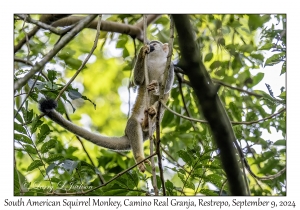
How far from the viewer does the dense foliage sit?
10.3ft

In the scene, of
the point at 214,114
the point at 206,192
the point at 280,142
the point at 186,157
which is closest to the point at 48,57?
the point at 214,114

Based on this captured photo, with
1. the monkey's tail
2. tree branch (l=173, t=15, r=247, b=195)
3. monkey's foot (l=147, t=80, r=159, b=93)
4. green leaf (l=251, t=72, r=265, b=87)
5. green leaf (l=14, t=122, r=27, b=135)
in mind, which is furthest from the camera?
monkey's foot (l=147, t=80, r=159, b=93)

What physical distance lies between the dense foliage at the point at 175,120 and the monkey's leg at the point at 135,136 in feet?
0.70

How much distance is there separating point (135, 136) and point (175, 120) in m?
0.50

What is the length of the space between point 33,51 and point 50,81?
108cm

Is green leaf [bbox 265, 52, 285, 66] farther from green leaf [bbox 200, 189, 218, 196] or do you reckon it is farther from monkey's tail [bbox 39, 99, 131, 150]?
monkey's tail [bbox 39, 99, 131, 150]

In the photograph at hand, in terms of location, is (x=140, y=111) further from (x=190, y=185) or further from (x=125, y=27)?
(x=190, y=185)

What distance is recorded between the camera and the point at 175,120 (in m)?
4.55

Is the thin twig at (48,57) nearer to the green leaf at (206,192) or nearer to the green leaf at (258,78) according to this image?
the green leaf at (206,192)

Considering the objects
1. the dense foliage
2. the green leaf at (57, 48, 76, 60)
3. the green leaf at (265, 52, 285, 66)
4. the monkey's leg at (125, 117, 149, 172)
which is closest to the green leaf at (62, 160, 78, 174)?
the dense foliage

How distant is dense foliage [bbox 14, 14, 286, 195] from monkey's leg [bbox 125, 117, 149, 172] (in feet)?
0.70

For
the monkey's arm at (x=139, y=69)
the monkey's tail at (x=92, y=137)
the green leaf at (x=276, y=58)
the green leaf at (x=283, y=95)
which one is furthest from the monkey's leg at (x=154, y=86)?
the green leaf at (x=283, y=95)
